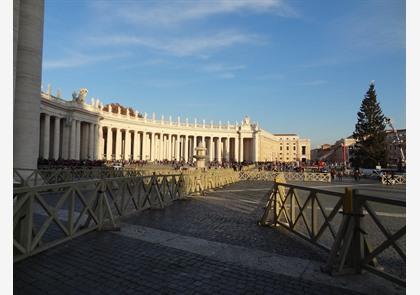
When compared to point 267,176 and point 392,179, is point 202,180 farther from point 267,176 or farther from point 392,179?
point 392,179

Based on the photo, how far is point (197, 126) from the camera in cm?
9850

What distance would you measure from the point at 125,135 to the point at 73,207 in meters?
79.0

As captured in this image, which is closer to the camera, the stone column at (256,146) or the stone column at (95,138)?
the stone column at (95,138)

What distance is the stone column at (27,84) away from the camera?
14312 mm

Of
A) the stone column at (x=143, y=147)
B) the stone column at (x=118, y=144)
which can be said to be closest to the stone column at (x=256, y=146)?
the stone column at (x=143, y=147)

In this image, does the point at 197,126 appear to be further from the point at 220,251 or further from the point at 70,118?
the point at 220,251

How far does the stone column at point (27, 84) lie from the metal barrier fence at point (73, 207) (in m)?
2.49

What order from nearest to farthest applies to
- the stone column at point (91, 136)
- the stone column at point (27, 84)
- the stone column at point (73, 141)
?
the stone column at point (27, 84) < the stone column at point (73, 141) < the stone column at point (91, 136)

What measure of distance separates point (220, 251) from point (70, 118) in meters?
56.1

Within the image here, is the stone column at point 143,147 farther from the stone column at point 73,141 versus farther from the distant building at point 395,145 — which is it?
the distant building at point 395,145

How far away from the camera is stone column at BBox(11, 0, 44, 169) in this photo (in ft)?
47.0

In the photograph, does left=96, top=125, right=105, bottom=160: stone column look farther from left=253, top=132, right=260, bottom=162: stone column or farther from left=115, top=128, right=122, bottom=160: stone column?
left=253, top=132, right=260, bottom=162: stone column

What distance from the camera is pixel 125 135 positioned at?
272ft
